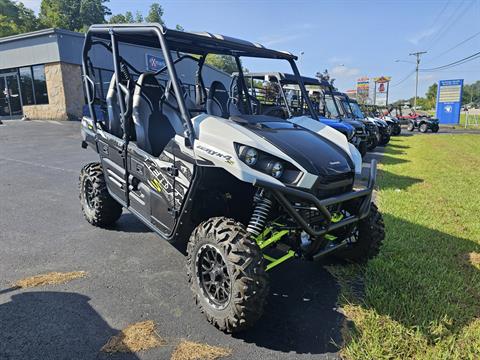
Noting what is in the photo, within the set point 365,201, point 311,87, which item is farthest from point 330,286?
point 311,87

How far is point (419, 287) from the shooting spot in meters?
3.22

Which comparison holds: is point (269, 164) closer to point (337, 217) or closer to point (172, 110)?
point (337, 217)

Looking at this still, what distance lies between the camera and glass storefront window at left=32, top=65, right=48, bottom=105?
1911cm

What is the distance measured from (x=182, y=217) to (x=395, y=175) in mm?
6804

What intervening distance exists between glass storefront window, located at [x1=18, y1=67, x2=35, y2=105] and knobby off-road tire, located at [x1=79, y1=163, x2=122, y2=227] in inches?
714

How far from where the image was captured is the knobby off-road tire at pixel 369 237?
334cm

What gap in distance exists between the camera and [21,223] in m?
4.67

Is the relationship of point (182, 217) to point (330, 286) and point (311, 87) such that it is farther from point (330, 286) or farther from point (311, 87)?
point (311, 87)

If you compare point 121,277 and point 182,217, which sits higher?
point 182,217

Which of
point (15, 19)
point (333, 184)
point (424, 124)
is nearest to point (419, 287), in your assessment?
point (333, 184)

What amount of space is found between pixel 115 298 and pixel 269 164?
1651mm

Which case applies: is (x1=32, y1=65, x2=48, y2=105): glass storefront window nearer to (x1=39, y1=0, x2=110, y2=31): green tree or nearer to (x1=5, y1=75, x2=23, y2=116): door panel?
(x1=5, y1=75, x2=23, y2=116): door panel

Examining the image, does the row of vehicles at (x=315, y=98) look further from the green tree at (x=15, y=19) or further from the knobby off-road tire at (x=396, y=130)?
the green tree at (x=15, y=19)

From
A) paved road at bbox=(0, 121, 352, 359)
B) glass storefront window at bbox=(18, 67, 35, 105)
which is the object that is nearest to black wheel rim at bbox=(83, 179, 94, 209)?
paved road at bbox=(0, 121, 352, 359)
